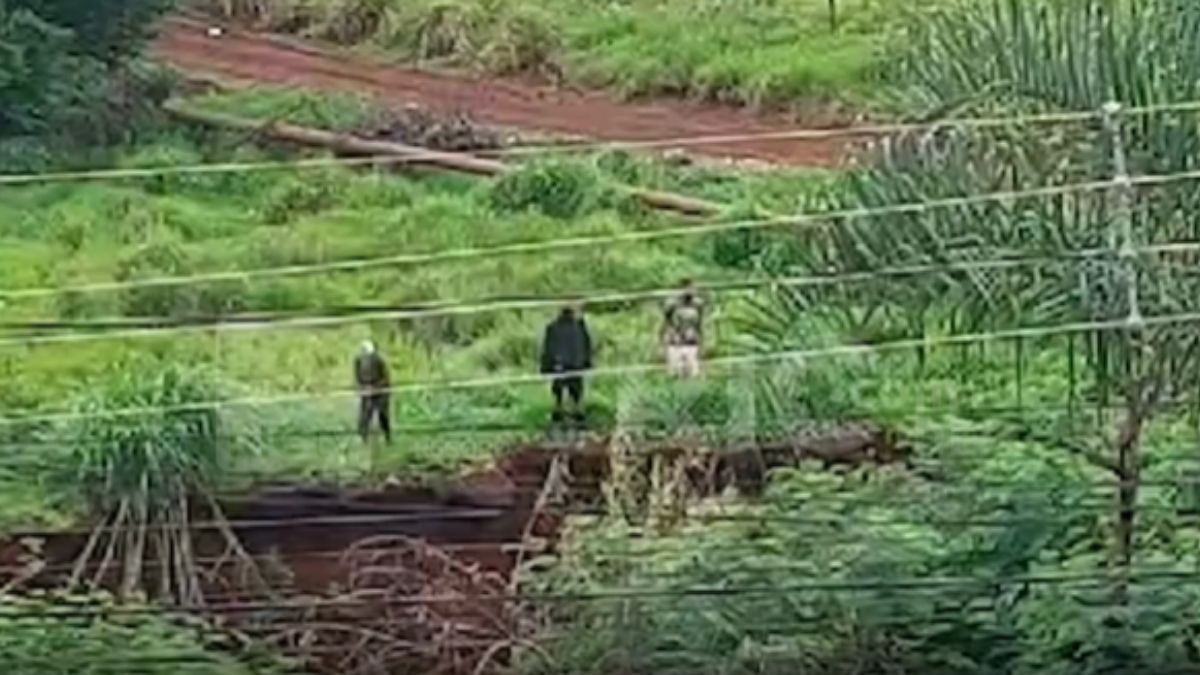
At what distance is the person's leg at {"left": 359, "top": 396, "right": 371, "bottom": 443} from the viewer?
44.6 feet

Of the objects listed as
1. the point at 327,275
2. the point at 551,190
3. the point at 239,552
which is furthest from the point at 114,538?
the point at 551,190

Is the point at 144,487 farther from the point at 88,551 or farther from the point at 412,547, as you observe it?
the point at 412,547

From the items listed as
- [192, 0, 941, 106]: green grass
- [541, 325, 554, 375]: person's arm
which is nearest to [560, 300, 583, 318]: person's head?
[541, 325, 554, 375]: person's arm

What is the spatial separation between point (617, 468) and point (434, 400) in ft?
11.4

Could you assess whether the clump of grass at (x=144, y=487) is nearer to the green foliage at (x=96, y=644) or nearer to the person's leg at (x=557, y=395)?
the green foliage at (x=96, y=644)

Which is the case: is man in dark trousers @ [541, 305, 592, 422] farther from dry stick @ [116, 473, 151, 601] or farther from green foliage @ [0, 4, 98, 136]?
green foliage @ [0, 4, 98, 136]

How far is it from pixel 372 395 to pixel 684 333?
1533mm

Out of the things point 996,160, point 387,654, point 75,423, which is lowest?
point 387,654

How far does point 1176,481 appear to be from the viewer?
9.33 meters

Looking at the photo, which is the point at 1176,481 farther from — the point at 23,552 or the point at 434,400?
the point at 434,400

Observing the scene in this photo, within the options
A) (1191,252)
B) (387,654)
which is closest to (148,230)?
(387,654)

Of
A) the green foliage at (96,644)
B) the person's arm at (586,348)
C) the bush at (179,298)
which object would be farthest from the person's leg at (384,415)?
the green foliage at (96,644)

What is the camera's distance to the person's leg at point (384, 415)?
13.6 meters

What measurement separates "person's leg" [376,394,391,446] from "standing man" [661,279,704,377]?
4.00 ft
